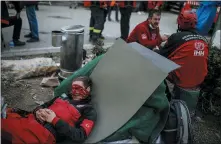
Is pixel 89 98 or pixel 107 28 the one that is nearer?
pixel 89 98

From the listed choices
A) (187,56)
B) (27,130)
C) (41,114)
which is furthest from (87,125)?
(187,56)

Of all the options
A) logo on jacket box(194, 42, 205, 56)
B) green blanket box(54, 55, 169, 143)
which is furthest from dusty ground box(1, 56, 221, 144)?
green blanket box(54, 55, 169, 143)

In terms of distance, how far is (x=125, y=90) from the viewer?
2820mm

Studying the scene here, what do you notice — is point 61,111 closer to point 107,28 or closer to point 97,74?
point 97,74

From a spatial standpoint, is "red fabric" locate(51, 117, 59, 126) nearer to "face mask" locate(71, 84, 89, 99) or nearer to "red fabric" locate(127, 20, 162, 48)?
"face mask" locate(71, 84, 89, 99)

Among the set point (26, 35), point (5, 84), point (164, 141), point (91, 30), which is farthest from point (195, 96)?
point (26, 35)

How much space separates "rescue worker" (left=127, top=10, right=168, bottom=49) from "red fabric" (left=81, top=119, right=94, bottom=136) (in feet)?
6.55

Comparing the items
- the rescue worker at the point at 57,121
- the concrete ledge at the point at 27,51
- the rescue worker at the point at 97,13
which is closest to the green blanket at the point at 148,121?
the rescue worker at the point at 57,121

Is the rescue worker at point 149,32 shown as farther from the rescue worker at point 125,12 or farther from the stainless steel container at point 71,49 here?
the rescue worker at point 125,12

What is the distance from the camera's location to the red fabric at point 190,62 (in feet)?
12.0

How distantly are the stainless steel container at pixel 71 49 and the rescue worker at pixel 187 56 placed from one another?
1.16 meters

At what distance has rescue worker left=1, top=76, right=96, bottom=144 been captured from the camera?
8.32ft

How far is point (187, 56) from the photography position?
3.69 meters

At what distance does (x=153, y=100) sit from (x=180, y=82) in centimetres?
116
